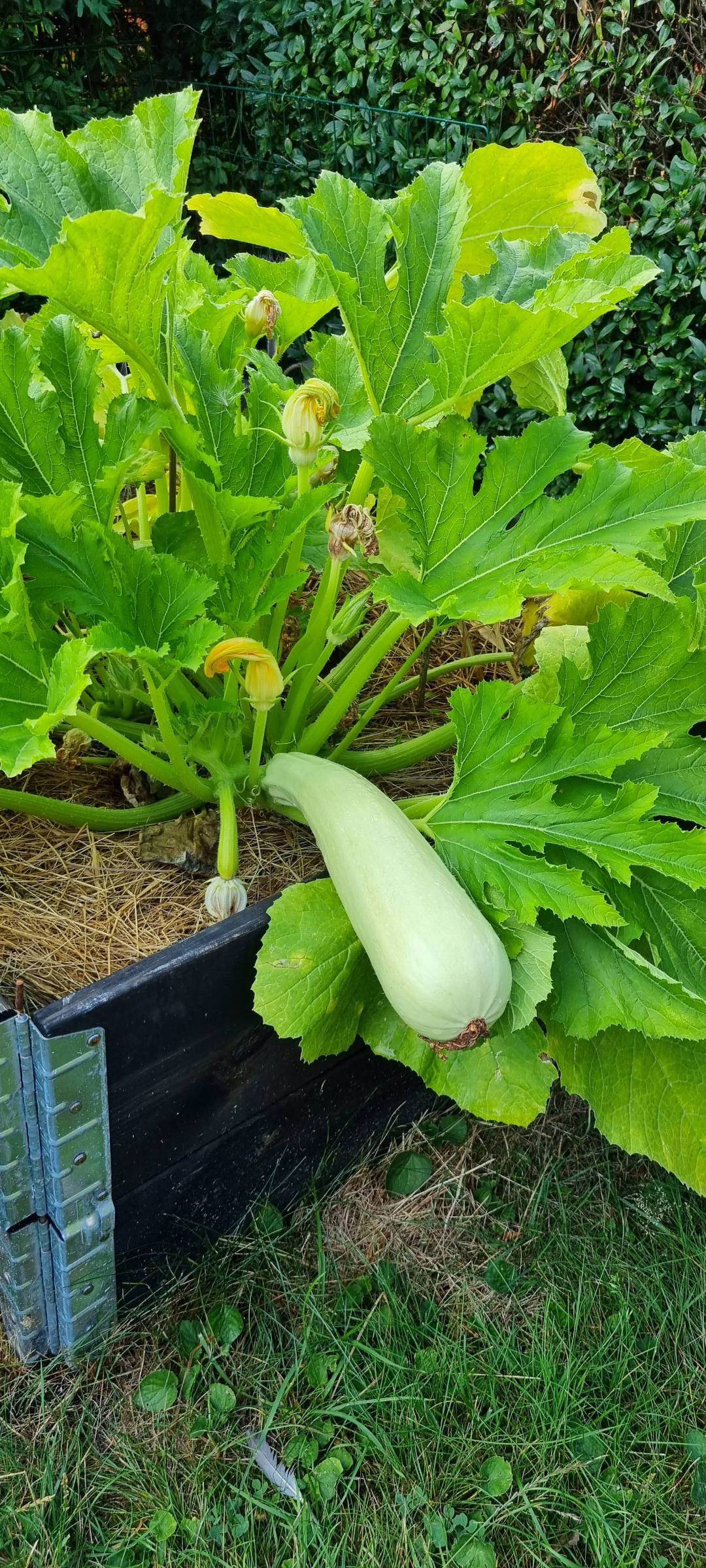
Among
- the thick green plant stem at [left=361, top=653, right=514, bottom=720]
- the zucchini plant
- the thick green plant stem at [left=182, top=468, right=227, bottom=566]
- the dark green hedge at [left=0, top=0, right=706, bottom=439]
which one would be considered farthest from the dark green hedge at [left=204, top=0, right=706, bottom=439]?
the thick green plant stem at [left=182, top=468, right=227, bottom=566]

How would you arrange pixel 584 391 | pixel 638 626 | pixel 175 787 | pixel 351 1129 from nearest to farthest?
1. pixel 638 626
2. pixel 175 787
3. pixel 351 1129
4. pixel 584 391

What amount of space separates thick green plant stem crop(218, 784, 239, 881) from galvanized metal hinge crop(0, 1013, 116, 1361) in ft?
0.84

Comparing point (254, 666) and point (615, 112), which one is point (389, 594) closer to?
point (254, 666)

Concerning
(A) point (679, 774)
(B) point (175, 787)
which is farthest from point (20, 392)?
(A) point (679, 774)

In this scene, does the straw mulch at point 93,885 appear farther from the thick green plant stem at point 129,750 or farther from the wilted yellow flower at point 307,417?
the wilted yellow flower at point 307,417

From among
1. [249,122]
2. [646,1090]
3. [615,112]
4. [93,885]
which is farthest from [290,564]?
[249,122]

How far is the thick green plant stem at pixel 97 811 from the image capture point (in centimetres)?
128

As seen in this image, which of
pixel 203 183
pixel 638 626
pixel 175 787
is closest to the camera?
pixel 638 626

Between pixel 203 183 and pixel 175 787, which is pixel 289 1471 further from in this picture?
pixel 203 183

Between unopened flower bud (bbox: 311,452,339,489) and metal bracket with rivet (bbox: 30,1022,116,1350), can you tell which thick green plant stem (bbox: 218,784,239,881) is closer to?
metal bracket with rivet (bbox: 30,1022,116,1350)

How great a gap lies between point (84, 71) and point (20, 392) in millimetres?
4392

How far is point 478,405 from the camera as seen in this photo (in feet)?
11.6

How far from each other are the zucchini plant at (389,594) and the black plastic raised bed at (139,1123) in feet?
0.31

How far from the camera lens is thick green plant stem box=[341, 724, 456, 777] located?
1445mm
